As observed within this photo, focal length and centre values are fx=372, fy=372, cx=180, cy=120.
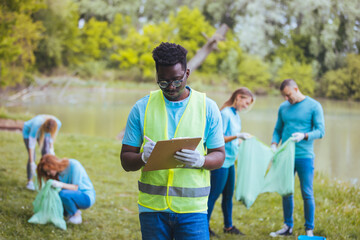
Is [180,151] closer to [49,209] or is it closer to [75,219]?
[49,209]

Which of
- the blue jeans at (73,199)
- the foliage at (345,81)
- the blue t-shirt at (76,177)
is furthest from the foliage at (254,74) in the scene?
the blue jeans at (73,199)

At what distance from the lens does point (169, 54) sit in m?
1.50

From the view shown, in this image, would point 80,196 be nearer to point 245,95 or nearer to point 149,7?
point 245,95

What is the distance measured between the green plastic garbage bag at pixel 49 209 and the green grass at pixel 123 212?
0.06 meters

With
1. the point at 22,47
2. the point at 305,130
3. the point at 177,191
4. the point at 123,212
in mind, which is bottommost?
the point at 123,212

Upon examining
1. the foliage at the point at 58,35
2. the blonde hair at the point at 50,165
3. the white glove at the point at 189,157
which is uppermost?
the foliage at the point at 58,35

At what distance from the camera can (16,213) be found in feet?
11.7

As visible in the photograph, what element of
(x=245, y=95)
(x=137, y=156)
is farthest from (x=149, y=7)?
(x=137, y=156)

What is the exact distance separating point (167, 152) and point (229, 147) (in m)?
1.85

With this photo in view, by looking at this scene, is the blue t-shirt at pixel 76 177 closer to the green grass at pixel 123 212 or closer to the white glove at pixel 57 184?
the white glove at pixel 57 184

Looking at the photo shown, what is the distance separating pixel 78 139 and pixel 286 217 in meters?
6.65

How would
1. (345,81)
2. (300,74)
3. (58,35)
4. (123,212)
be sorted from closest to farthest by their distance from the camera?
(123,212) < (345,81) < (300,74) < (58,35)

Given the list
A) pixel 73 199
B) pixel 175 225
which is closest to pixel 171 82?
pixel 175 225

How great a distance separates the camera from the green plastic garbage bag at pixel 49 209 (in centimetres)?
334
